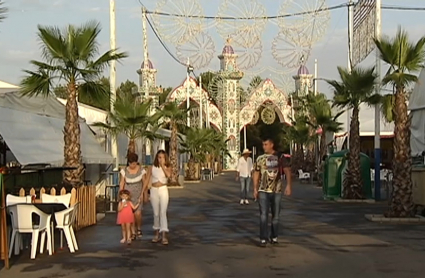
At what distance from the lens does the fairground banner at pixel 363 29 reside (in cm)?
2688

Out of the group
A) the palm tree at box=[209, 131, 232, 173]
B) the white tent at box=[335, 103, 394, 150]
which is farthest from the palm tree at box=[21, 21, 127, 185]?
the palm tree at box=[209, 131, 232, 173]

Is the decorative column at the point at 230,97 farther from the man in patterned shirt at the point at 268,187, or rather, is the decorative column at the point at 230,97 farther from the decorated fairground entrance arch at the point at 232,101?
the man in patterned shirt at the point at 268,187

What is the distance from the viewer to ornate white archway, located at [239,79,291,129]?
75.1 metres

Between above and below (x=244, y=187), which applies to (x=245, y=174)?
above

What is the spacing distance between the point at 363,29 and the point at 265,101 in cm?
4655

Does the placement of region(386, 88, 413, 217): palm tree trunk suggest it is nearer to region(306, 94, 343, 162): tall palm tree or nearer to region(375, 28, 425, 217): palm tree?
region(375, 28, 425, 217): palm tree

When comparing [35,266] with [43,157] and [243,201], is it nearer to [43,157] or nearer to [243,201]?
[43,157]

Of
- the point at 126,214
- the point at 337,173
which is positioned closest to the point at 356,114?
the point at 337,173

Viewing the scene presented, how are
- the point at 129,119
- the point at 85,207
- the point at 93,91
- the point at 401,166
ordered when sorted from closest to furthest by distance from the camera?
the point at 85,207
the point at 401,166
the point at 93,91
the point at 129,119

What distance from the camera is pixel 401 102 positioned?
19.6 m

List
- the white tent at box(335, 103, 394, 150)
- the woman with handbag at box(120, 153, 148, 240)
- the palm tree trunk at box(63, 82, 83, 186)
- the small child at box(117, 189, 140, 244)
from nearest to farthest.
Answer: the small child at box(117, 189, 140, 244), the woman with handbag at box(120, 153, 148, 240), the palm tree trunk at box(63, 82, 83, 186), the white tent at box(335, 103, 394, 150)

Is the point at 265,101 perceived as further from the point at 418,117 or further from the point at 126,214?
the point at 126,214

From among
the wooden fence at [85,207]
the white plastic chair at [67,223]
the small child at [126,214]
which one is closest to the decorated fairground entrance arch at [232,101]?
the wooden fence at [85,207]

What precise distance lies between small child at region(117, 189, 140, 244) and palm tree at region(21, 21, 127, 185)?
15.8 ft
